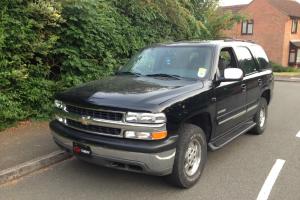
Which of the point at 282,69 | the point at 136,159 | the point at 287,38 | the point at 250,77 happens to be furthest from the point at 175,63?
the point at 287,38

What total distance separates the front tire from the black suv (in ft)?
0.04

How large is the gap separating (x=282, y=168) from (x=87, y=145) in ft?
9.49

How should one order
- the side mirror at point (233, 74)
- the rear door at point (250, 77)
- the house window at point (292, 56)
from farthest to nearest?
the house window at point (292, 56) → the rear door at point (250, 77) → the side mirror at point (233, 74)

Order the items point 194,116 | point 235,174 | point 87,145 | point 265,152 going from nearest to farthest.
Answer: point 87,145 → point 194,116 → point 235,174 → point 265,152

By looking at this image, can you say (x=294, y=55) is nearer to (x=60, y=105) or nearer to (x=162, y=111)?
(x=60, y=105)

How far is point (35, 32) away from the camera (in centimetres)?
666

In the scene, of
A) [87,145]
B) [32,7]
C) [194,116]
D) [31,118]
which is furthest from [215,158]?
[32,7]

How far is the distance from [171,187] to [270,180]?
1.36 meters

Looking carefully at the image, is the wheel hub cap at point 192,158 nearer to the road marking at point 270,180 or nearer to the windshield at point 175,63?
the road marking at point 270,180

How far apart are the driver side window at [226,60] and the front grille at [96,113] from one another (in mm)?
1917

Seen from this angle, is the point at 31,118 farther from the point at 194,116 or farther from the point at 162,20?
the point at 162,20

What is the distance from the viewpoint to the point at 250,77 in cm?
608

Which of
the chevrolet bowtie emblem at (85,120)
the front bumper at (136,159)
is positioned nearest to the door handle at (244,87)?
the front bumper at (136,159)

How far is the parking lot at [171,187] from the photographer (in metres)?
4.25
